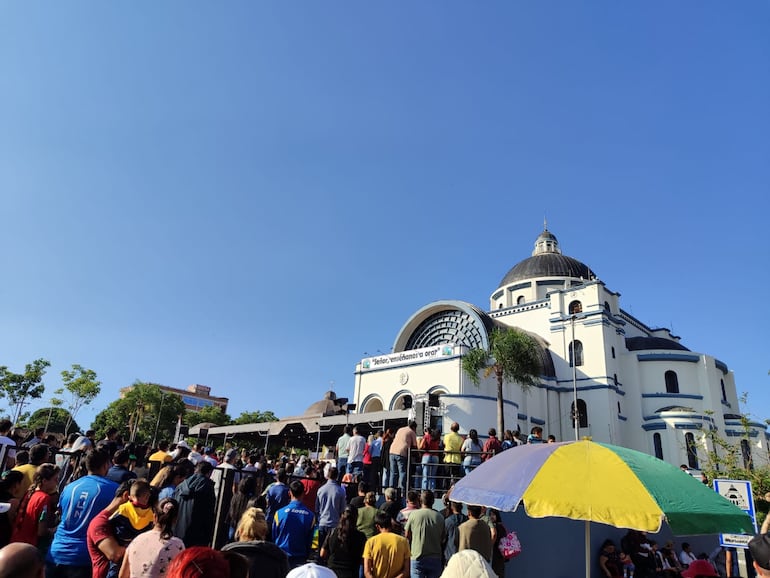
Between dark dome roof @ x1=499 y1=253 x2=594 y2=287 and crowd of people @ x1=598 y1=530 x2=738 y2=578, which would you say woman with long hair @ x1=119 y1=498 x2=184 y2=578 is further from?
dark dome roof @ x1=499 y1=253 x2=594 y2=287

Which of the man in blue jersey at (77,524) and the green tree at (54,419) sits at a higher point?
the green tree at (54,419)

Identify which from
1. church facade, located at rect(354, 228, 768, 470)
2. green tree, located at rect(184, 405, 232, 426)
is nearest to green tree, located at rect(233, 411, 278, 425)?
green tree, located at rect(184, 405, 232, 426)

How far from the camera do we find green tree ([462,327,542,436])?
95.8 feet

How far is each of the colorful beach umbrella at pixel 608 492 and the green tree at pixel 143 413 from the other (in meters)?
51.6

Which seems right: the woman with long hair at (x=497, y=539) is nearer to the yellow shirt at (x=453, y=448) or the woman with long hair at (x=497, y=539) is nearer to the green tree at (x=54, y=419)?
the yellow shirt at (x=453, y=448)

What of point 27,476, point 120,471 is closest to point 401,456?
point 120,471

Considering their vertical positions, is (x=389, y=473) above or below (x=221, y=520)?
above

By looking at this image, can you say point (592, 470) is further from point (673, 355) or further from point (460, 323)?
point (673, 355)

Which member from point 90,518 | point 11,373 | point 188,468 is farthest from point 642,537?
point 11,373

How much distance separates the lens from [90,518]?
15.5ft

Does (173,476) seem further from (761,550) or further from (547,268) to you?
(547,268)

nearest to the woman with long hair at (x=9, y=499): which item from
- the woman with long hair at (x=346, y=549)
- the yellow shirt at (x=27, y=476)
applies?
the yellow shirt at (x=27, y=476)

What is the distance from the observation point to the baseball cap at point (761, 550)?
291 centimetres

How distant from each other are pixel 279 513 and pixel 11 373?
42152mm
